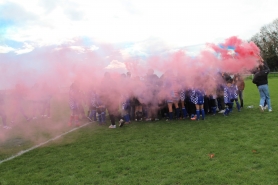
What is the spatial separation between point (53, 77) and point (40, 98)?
2468 mm

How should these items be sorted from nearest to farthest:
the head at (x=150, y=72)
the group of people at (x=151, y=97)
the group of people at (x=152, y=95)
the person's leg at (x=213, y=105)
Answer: the group of people at (x=152, y=95)
the group of people at (x=151, y=97)
the head at (x=150, y=72)
the person's leg at (x=213, y=105)

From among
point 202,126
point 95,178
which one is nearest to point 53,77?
point 95,178

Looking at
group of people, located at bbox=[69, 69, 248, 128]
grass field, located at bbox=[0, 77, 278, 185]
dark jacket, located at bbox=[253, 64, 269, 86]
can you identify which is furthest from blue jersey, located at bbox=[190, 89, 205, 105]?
dark jacket, located at bbox=[253, 64, 269, 86]

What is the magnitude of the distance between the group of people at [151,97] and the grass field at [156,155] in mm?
1333

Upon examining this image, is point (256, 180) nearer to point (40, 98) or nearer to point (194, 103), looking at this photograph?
point (194, 103)

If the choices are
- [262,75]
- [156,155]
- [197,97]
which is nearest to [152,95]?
[197,97]

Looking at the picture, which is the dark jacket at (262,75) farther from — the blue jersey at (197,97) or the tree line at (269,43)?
the tree line at (269,43)

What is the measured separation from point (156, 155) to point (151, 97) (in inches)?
210

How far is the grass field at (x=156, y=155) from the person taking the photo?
17.4 feet

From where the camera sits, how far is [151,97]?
466 inches

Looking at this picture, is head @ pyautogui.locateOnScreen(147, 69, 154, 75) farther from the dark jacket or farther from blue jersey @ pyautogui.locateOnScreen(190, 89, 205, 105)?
the dark jacket

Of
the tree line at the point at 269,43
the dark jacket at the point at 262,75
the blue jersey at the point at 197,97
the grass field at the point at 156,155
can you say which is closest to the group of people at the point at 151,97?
the blue jersey at the point at 197,97

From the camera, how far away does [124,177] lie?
542cm

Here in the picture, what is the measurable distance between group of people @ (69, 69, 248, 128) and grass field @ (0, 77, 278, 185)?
133cm
